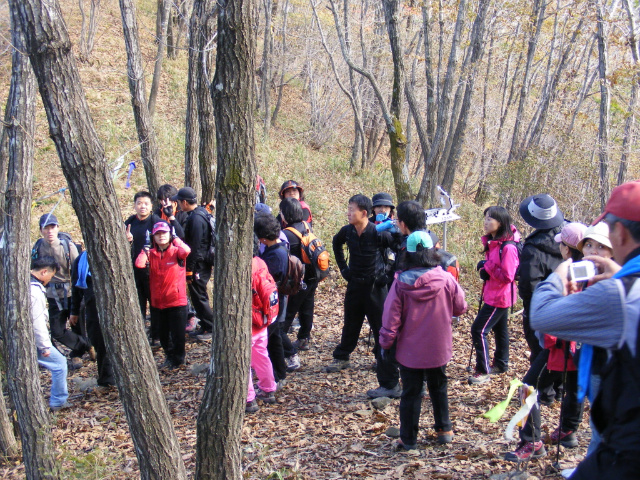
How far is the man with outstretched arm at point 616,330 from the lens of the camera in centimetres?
185

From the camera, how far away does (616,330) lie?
6.18 ft

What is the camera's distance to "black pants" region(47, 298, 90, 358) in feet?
22.6

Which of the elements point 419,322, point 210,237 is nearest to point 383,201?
point 210,237

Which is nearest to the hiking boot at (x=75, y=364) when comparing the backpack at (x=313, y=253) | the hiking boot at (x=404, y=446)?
the backpack at (x=313, y=253)

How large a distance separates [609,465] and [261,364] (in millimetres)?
3866

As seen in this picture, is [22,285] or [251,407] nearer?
[22,285]

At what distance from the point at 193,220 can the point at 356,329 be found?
264 cm

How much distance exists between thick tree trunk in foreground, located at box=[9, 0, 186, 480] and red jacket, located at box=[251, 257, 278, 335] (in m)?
1.66

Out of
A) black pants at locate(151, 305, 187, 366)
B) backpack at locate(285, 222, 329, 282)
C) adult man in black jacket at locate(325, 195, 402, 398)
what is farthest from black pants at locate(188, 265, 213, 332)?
adult man in black jacket at locate(325, 195, 402, 398)

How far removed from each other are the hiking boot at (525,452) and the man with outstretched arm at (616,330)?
2.08m

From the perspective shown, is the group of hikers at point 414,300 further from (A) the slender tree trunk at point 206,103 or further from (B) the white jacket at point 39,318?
(A) the slender tree trunk at point 206,103

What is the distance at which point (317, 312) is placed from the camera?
899 cm

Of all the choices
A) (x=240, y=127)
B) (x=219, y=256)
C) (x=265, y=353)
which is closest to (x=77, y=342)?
(x=265, y=353)

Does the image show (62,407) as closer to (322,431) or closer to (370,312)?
(322,431)
